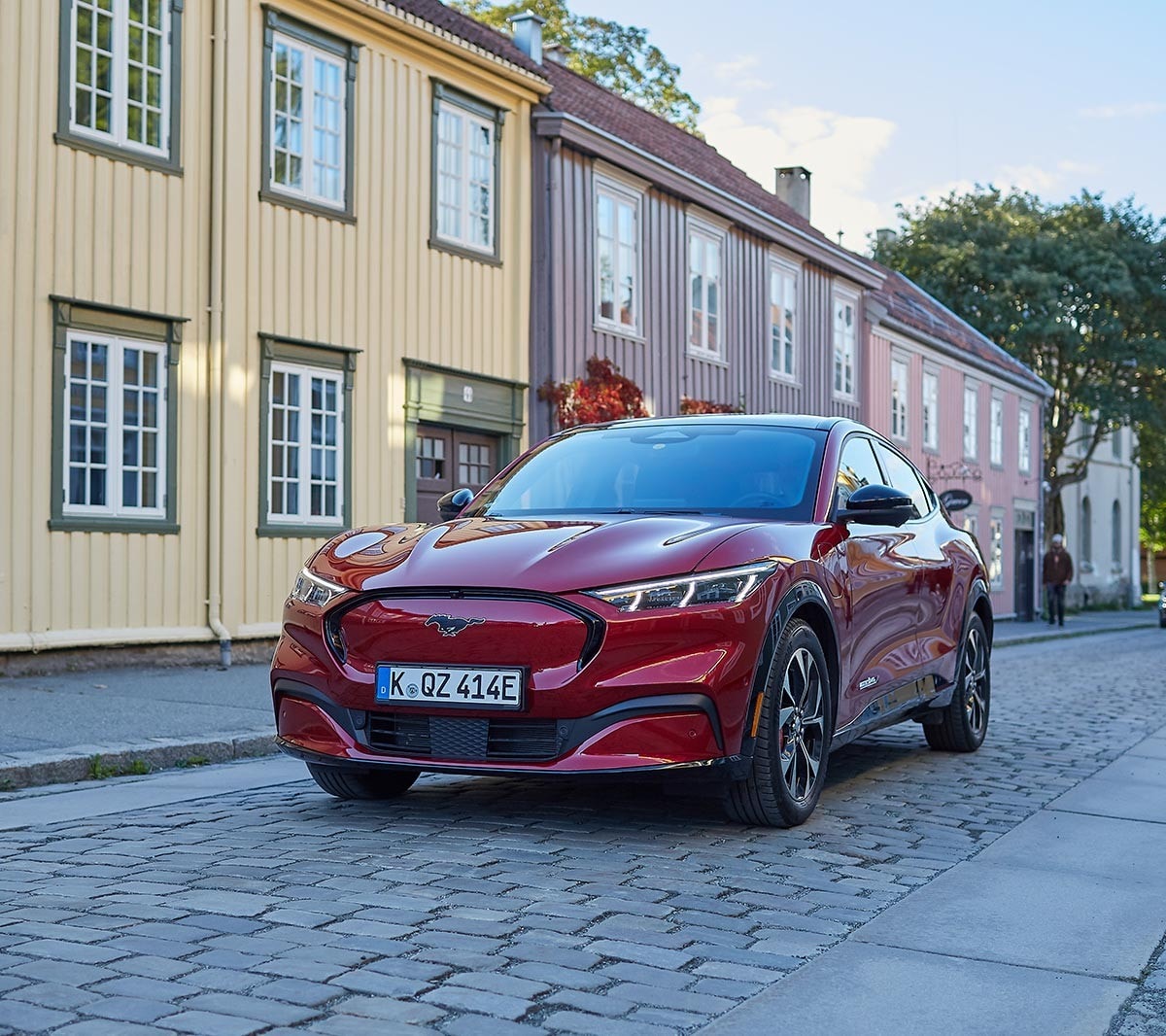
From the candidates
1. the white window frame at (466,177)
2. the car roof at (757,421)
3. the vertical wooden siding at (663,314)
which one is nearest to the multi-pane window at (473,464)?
the vertical wooden siding at (663,314)

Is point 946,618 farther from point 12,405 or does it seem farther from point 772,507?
point 12,405

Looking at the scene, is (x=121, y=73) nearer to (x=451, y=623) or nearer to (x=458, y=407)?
(x=458, y=407)

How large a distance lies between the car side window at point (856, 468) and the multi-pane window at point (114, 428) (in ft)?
25.2

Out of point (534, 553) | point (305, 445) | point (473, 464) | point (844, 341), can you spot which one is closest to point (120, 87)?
point (305, 445)

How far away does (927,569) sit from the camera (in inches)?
313

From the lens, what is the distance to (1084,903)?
5.17 meters

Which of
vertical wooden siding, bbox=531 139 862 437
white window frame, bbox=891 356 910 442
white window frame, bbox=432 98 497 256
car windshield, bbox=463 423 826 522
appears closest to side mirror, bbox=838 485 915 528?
car windshield, bbox=463 423 826 522

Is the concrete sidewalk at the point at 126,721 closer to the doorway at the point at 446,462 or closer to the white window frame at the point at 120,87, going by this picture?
the doorway at the point at 446,462

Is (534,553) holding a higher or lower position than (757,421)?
lower

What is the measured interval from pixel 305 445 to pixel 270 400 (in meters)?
0.66

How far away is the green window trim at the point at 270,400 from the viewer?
49.8 feet

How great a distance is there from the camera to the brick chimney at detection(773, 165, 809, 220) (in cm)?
3509

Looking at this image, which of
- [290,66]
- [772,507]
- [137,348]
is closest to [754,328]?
[290,66]

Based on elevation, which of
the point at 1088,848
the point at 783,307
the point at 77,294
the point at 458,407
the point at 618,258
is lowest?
the point at 1088,848
